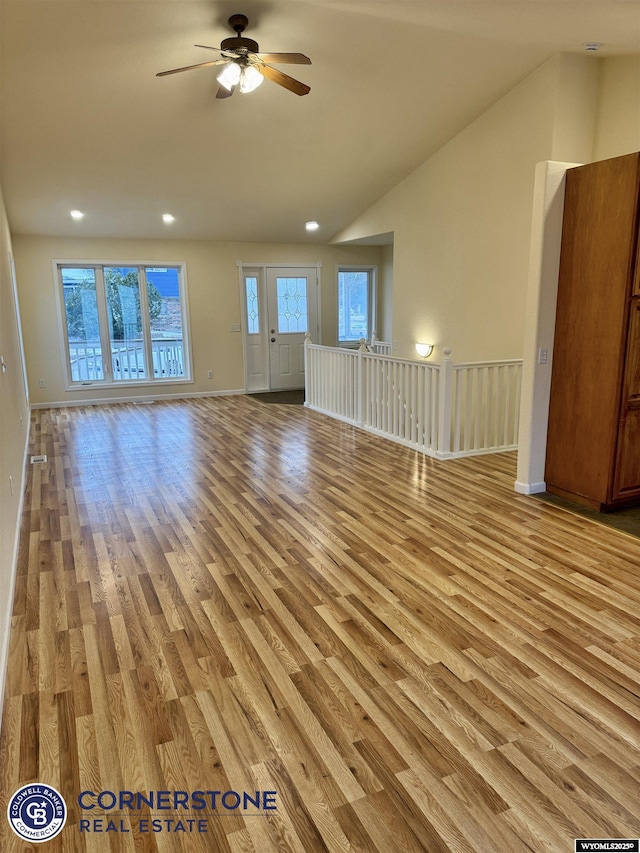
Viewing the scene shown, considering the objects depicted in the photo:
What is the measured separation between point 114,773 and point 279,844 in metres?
0.58

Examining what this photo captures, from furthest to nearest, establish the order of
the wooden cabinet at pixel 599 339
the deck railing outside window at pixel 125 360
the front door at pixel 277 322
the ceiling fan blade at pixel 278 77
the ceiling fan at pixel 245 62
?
the front door at pixel 277 322 < the deck railing outside window at pixel 125 360 < the ceiling fan blade at pixel 278 77 < the ceiling fan at pixel 245 62 < the wooden cabinet at pixel 599 339

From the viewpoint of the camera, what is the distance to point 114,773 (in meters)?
1.70

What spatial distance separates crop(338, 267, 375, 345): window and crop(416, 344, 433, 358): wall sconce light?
9.45 ft

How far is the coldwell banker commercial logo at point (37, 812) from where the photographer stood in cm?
152

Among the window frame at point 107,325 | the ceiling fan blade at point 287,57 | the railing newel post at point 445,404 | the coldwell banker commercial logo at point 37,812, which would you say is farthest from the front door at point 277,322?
the coldwell banker commercial logo at point 37,812

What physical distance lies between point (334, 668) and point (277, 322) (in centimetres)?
787

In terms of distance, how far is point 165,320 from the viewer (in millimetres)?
8875

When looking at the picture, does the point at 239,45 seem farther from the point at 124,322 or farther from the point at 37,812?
the point at 124,322

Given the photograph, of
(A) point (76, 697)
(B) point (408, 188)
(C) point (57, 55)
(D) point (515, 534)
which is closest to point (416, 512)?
(D) point (515, 534)

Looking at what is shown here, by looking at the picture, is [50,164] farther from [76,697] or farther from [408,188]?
[76,697]

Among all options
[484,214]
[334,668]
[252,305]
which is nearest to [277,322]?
[252,305]

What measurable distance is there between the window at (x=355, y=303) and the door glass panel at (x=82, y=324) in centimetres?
412

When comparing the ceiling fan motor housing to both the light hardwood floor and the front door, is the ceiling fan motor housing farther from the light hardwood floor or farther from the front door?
the front door

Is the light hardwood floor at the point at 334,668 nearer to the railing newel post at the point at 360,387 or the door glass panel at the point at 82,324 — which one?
A: the railing newel post at the point at 360,387
